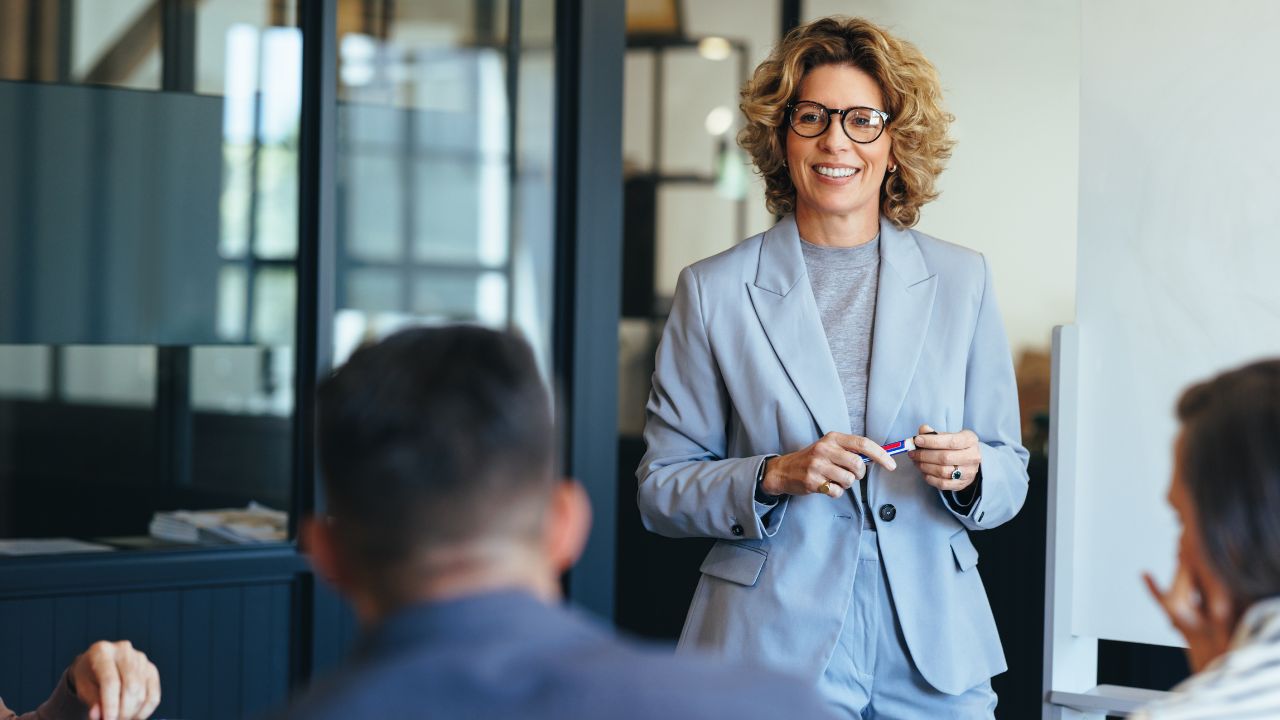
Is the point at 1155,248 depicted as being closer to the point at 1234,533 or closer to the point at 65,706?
the point at 1234,533

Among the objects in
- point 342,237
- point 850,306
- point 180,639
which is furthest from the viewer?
point 342,237

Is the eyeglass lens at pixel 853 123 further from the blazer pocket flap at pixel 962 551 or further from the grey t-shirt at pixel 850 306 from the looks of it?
the blazer pocket flap at pixel 962 551

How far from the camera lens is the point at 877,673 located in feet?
6.92

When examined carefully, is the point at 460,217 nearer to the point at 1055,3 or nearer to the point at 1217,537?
the point at 1055,3

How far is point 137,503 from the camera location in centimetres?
602

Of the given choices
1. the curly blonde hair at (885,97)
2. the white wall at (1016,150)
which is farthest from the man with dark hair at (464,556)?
the white wall at (1016,150)

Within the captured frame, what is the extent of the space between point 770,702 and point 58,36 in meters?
4.03

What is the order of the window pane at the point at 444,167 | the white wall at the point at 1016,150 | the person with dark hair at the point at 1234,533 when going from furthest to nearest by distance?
1. the white wall at the point at 1016,150
2. the window pane at the point at 444,167
3. the person with dark hair at the point at 1234,533

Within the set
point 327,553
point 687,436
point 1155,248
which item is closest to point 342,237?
point 687,436

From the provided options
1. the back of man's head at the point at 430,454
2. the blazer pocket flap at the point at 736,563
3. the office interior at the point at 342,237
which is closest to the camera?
the back of man's head at the point at 430,454

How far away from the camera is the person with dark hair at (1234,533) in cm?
112

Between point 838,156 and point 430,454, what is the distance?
1425mm

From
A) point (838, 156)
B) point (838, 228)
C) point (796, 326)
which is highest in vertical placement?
point (838, 156)

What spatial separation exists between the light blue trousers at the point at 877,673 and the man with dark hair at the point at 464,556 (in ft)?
3.92
